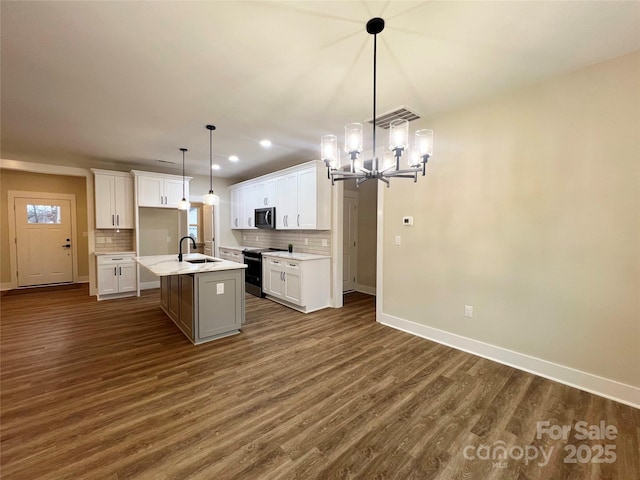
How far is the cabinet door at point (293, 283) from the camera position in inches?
176

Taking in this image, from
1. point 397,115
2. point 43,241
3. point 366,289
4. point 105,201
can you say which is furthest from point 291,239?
point 43,241

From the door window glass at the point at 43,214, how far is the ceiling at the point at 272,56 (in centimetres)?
366

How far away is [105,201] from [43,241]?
8.19 ft

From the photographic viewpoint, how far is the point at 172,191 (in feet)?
19.9

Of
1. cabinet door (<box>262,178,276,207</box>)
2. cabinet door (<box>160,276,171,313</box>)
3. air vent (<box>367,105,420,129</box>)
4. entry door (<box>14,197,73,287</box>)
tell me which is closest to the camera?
air vent (<box>367,105,420,129</box>)

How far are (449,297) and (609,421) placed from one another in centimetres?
154

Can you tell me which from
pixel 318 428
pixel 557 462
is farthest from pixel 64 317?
pixel 557 462

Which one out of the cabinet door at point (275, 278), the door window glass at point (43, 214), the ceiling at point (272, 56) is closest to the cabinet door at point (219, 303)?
the cabinet door at point (275, 278)

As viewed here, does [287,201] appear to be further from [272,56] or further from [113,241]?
[113,241]

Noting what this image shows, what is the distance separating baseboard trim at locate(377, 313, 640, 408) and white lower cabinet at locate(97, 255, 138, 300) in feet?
17.9

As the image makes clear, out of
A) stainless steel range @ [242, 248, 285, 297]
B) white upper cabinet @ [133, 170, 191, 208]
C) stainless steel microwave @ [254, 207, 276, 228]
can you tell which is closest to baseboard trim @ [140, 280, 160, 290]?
white upper cabinet @ [133, 170, 191, 208]

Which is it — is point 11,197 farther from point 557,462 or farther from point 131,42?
point 557,462

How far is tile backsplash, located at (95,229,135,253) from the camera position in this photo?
18.7 ft

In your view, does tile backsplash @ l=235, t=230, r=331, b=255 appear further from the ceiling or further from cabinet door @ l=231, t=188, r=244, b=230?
the ceiling
